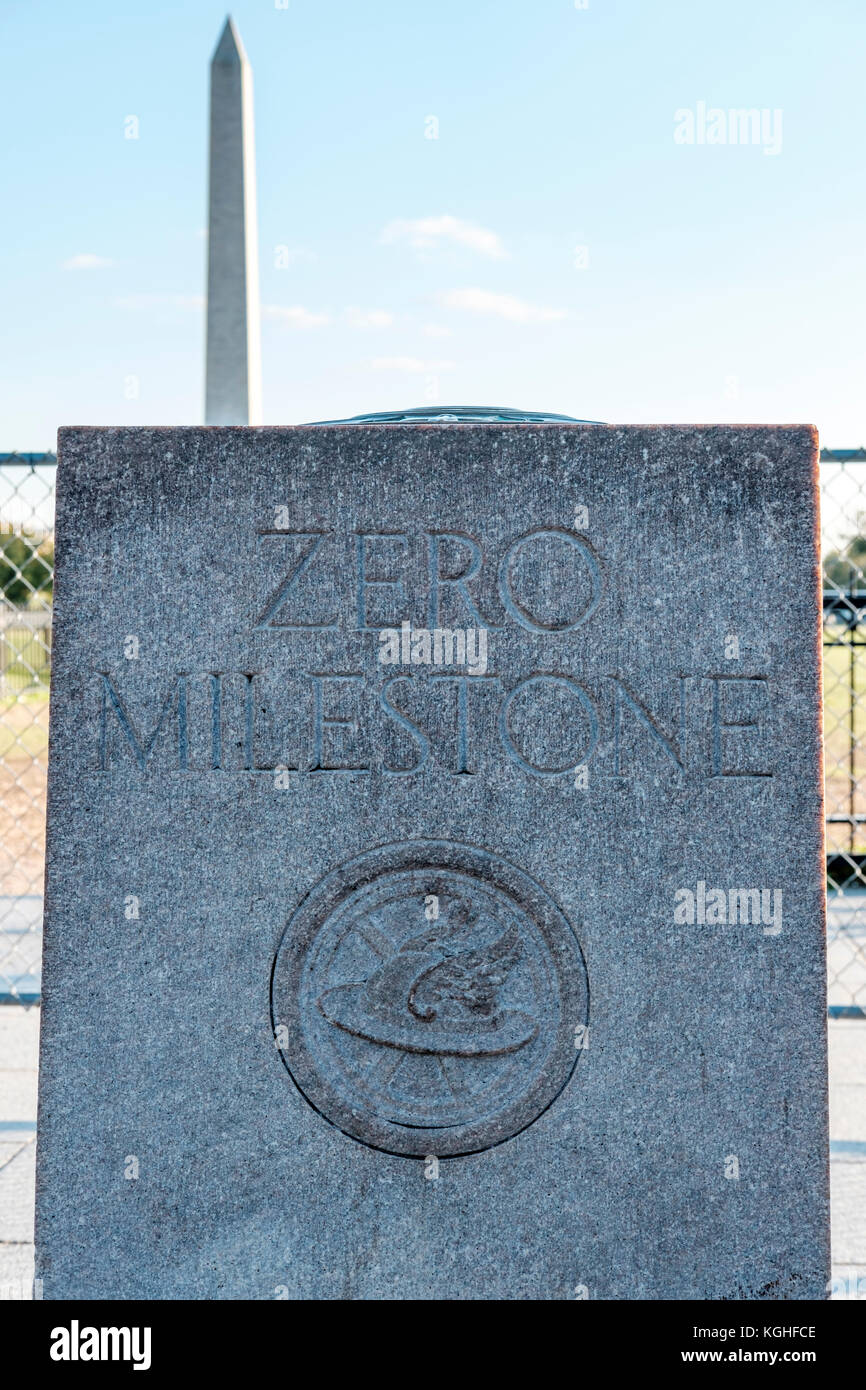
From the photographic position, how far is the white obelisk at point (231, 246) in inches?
443

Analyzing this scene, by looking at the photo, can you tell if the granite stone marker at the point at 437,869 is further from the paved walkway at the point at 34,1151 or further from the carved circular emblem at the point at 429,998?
the paved walkway at the point at 34,1151

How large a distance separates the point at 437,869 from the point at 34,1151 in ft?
6.40

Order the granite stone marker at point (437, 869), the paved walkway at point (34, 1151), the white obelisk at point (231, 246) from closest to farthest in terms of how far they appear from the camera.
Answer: the granite stone marker at point (437, 869)
the paved walkway at point (34, 1151)
the white obelisk at point (231, 246)

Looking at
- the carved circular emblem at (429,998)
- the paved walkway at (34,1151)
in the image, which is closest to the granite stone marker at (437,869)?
the carved circular emblem at (429,998)

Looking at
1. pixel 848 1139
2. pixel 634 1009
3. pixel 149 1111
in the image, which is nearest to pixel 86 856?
pixel 149 1111

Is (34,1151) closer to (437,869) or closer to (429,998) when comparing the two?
(429,998)

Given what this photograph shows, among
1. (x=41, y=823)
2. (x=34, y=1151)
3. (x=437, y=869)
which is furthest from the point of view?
(x=41, y=823)

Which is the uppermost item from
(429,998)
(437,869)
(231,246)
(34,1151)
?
(231,246)

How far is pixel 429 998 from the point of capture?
2.40m

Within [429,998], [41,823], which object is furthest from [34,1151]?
[41,823]

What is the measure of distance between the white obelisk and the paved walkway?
8488 mm

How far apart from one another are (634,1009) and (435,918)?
0.50 meters

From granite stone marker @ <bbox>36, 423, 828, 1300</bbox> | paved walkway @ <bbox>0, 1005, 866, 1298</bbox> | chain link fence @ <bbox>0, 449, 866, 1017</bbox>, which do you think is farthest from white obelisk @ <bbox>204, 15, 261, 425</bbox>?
granite stone marker @ <bbox>36, 423, 828, 1300</bbox>

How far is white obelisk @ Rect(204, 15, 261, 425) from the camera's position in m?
11.2
